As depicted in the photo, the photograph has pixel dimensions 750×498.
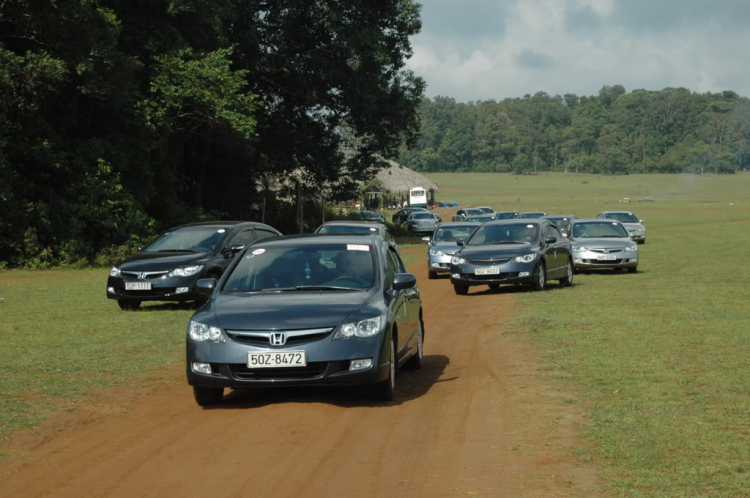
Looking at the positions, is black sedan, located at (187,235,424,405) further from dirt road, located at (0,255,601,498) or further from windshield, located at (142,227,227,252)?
windshield, located at (142,227,227,252)

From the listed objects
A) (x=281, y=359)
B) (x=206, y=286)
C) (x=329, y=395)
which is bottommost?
(x=329, y=395)

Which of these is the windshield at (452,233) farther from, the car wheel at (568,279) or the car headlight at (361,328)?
the car headlight at (361,328)

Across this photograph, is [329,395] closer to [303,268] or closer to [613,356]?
[303,268]

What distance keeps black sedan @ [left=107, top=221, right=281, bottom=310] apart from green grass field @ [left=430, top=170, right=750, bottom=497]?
18.1 ft

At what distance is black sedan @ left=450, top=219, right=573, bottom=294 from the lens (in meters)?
22.3

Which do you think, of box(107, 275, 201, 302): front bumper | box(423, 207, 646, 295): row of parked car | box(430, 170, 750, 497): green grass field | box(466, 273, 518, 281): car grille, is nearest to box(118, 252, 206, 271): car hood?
box(107, 275, 201, 302): front bumper

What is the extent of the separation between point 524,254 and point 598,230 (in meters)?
7.87

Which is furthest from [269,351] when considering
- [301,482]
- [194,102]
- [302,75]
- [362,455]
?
[302,75]

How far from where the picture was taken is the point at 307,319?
900cm

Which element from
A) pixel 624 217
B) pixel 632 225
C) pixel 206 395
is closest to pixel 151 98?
pixel 632 225

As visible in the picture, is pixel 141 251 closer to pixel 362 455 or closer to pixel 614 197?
pixel 362 455

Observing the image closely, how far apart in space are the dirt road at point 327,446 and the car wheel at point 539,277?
11364 mm

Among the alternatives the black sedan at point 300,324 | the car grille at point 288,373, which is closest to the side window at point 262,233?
the black sedan at point 300,324

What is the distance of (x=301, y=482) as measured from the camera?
6594 mm
